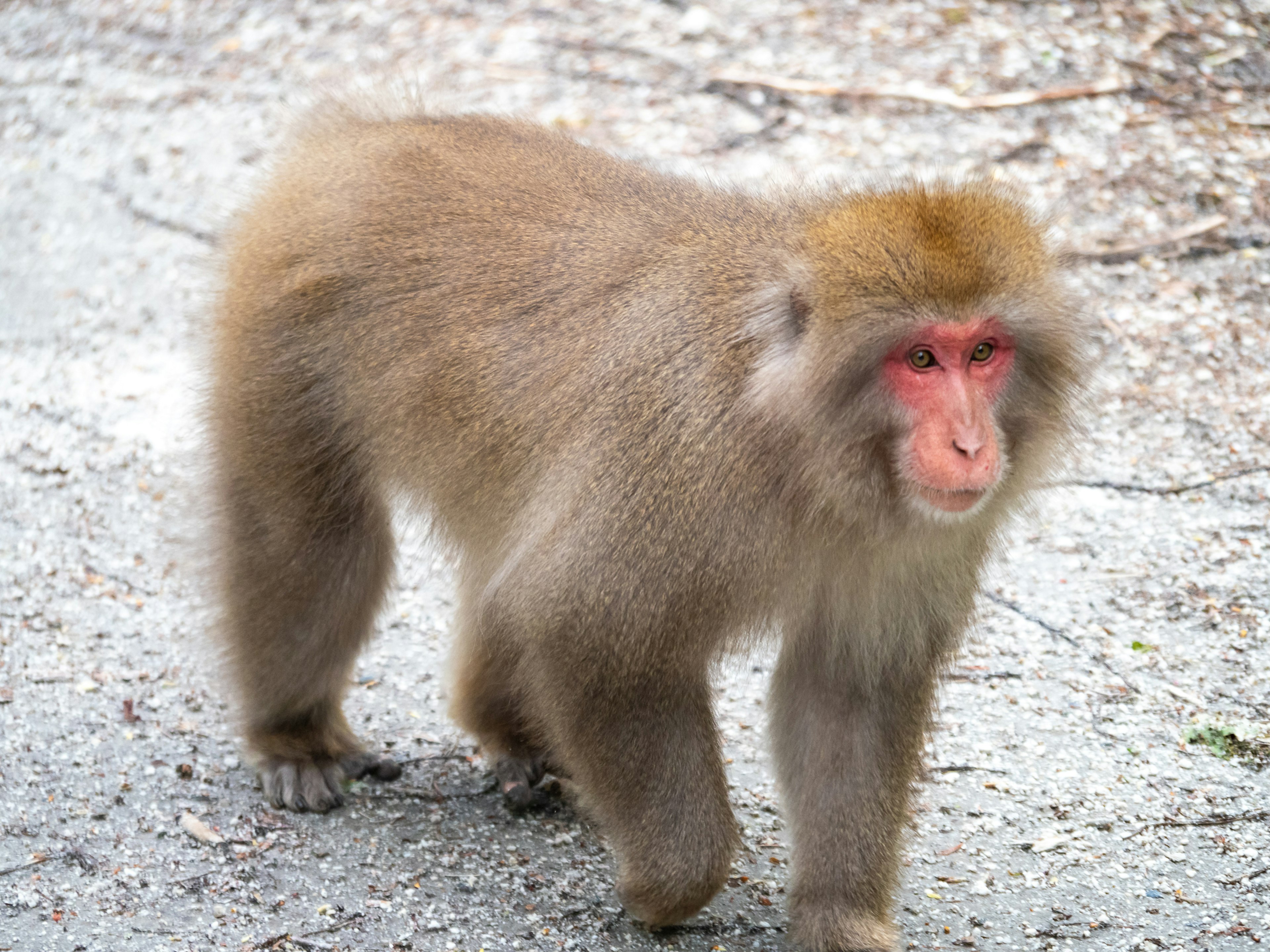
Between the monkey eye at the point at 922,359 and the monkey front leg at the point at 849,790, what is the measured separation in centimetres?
80

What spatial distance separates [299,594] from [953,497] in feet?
5.86

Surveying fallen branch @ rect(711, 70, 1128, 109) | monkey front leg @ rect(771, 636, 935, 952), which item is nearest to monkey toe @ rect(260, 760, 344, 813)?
monkey front leg @ rect(771, 636, 935, 952)

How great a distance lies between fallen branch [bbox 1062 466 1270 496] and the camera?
5.01 metres

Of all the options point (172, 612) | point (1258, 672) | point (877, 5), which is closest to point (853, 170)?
point (877, 5)

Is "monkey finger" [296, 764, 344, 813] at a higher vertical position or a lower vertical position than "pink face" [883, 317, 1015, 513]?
lower

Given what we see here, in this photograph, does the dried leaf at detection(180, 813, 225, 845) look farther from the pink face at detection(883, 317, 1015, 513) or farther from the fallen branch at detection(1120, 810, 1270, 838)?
the fallen branch at detection(1120, 810, 1270, 838)

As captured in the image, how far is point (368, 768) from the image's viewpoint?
3.95 m

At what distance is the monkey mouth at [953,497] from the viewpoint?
258 centimetres

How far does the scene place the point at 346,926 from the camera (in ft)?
10.7

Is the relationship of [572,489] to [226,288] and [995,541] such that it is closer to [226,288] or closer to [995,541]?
[995,541]

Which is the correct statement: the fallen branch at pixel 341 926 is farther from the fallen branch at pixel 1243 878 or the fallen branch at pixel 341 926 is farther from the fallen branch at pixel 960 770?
the fallen branch at pixel 1243 878

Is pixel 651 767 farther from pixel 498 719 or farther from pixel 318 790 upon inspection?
pixel 318 790

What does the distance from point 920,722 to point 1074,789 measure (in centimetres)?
77

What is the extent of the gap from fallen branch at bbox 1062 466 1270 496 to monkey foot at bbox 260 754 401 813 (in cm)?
269
